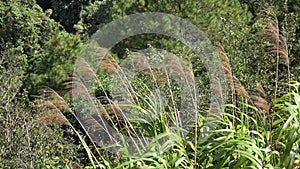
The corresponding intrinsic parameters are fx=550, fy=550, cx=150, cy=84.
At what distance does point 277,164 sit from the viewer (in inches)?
104

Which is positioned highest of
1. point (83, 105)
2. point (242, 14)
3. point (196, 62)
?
point (242, 14)

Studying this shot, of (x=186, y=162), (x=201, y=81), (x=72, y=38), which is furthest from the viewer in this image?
(x=72, y=38)

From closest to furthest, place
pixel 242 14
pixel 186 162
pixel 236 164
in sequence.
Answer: pixel 236 164
pixel 186 162
pixel 242 14

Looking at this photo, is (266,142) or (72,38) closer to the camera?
(266,142)

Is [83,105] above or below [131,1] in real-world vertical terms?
below

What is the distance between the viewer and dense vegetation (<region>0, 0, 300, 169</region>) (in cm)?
269

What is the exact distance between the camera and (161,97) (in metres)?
3.46

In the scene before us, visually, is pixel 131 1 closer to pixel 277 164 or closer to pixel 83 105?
pixel 83 105

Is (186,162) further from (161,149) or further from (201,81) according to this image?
(201,81)

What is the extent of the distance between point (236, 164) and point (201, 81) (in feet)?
8.92

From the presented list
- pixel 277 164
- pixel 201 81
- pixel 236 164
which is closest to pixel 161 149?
pixel 236 164

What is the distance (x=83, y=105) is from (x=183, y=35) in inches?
88.1

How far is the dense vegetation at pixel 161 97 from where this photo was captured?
2.69m

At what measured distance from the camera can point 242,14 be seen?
873 cm
